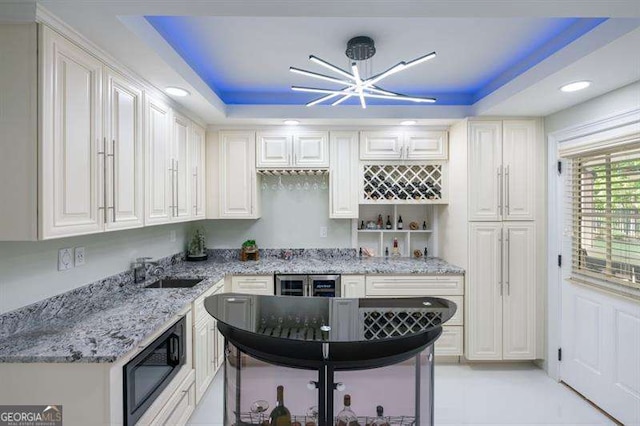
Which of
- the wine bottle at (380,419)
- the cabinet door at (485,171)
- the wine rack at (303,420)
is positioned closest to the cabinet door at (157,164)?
the wine rack at (303,420)

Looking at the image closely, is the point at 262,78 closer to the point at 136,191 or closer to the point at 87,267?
the point at 136,191

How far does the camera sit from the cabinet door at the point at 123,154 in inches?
75.2

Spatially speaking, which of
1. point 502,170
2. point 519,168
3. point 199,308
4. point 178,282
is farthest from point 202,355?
point 519,168

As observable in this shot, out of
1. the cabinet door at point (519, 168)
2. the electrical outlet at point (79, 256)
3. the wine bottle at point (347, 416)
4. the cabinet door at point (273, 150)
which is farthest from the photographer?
the cabinet door at point (273, 150)

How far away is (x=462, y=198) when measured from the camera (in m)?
3.29

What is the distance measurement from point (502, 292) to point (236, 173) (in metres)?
3.03

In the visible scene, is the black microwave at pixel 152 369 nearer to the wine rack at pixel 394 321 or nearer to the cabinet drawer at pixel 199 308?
the cabinet drawer at pixel 199 308

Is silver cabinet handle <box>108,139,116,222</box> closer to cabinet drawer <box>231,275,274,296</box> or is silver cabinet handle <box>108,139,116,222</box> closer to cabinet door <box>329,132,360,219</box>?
cabinet drawer <box>231,275,274,296</box>

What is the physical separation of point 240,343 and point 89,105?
1487mm

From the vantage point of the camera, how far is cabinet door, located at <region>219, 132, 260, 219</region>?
3.55m

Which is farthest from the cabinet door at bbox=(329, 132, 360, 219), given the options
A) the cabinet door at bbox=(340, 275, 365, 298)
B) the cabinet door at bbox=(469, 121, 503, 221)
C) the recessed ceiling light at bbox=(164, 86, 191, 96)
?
the recessed ceiling light at bbox=(164, 86, 191, 96)

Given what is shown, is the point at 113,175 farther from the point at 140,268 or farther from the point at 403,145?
the point at 403,145

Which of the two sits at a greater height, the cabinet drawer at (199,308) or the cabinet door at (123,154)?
the cabinet door at (123,154)

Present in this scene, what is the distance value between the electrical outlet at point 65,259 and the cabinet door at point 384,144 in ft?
8.90
